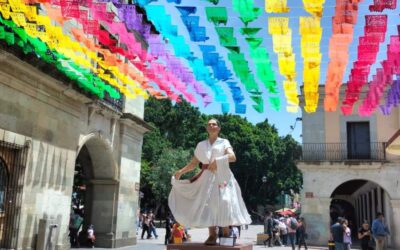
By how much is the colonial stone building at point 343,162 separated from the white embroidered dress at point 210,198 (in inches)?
673

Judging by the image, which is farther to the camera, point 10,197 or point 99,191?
point 99,191

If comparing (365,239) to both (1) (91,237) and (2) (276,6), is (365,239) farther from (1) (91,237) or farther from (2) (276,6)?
(2) (276,6)

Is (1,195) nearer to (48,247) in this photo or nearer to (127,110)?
(48,247)

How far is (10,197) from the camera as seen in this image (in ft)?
31.0

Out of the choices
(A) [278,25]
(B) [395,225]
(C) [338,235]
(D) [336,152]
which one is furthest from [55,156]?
(B) [395,225]

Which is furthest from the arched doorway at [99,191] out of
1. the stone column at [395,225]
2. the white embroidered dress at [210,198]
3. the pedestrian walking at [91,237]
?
the stone column at [395,225]

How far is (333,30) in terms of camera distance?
21.5ft

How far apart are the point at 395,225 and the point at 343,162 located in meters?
3.64

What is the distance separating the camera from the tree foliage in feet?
140

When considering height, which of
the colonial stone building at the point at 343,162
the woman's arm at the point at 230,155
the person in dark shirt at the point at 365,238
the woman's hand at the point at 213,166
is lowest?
the person in dark shirt at the point at 365,238

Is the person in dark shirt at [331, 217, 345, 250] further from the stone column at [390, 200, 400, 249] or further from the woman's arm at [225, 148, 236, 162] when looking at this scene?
the woman's arm at [225, 148, 236, 162]

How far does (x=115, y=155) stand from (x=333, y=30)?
9448 millimetres

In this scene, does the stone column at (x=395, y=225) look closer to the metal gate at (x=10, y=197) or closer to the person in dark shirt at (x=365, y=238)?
the person in dark shirt at (x=365, y=238)

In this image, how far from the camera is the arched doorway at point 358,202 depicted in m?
22.9
